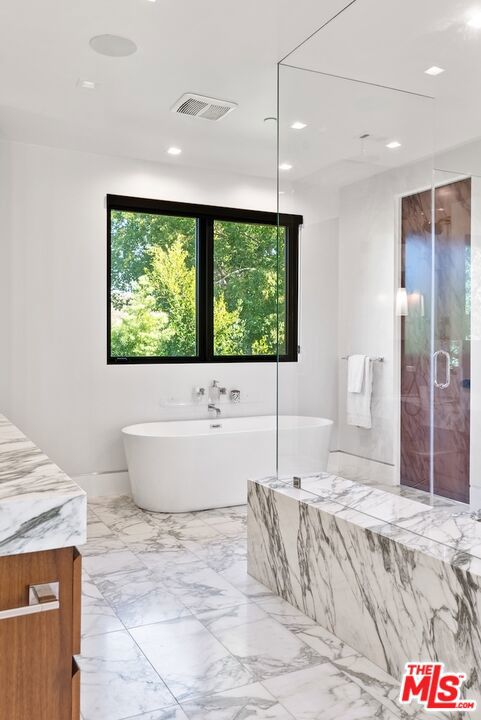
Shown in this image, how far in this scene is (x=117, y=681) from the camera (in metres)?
2.16

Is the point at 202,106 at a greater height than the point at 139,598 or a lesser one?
greater

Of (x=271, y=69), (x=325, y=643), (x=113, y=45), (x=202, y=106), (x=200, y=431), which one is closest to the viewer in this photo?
(x=325, y=643)

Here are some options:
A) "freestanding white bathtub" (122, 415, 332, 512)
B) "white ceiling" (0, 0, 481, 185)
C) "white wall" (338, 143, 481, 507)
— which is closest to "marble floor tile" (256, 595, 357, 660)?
"white wall" (338, 143, 481, 507)

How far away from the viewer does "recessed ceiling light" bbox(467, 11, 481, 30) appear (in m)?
2.00

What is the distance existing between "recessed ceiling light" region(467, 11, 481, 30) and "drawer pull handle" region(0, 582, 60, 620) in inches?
82.6

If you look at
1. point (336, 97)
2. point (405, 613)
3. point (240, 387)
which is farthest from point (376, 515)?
point (240, 387)

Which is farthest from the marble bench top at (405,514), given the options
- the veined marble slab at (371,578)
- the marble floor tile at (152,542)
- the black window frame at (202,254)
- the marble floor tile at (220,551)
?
the black window frame at (202,254)

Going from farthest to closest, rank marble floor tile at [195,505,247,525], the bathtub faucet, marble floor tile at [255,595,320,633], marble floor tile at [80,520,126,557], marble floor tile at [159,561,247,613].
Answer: the bathtub faucet, marble floor tile at [195,505,247,525], marble floor tile at [80,520,126,557], marble floor tile at [159,561,247,613], marble floor tile at [255,595,320,633]

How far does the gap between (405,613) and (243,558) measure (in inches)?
57.0

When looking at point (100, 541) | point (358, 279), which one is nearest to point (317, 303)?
point (358, 279)

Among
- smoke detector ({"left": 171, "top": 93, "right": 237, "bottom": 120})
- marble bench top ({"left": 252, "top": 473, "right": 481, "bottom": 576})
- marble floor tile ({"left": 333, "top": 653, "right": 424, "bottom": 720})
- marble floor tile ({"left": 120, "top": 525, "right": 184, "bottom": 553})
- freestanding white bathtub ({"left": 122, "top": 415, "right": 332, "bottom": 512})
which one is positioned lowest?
marble floor tile ({"left": 333, "top": 653, "right": 424, "bottom": 720})

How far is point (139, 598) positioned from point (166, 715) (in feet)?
3.09

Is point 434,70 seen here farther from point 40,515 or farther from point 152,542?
point 152,542

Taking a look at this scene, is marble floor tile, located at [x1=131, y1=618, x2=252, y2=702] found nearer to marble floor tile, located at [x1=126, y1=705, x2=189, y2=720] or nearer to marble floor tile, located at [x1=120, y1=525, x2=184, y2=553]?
marble floor tile, located at [x1=126, y1=705, x2=189, y2=720]
